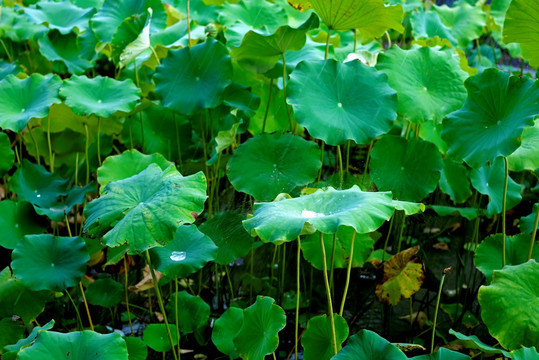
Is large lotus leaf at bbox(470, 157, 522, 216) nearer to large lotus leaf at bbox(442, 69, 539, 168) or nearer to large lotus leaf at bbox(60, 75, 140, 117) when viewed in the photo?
large lotus leaf at bbox(442, 69, 539, 168)

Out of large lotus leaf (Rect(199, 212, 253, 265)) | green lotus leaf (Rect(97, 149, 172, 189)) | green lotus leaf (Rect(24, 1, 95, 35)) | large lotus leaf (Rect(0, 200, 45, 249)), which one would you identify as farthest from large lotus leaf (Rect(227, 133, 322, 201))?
green lotus leaf (Rect(24, 1, 95, 35))

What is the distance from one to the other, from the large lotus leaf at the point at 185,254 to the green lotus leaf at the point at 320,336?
1.02 ft

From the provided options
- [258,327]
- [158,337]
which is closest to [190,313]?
[158,337]

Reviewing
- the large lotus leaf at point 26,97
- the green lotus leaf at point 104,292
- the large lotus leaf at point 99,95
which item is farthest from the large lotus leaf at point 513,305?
the large lotus leaf at point 26,97

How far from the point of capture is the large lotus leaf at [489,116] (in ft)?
4.73

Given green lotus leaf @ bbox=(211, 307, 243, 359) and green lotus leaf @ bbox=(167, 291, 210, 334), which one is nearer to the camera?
green lotus leaf @ bbox=(211, 307, 243, 359)

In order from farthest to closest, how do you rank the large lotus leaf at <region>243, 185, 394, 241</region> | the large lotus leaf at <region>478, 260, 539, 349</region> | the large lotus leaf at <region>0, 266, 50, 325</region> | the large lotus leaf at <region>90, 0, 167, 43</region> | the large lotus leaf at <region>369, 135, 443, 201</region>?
the large lotus leaf at <region>90, 0, 167, 43</region> → the large lotus leaf at <region>369, 135, 443, 201</region> → the large lotus leaf at <region>0, 266, 50, 325</region> → the large lotus leaf at <region>478, 260, 539, 349</region> → the large lotus leaf at <region>243, 185, 394, 241</region>

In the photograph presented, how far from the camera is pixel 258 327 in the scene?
1.40 meters

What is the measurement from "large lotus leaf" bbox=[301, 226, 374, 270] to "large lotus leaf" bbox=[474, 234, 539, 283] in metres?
0.32

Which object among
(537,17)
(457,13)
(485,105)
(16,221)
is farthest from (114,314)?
(457,13)

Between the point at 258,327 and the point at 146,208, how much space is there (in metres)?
0.41

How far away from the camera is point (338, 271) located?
6.93 feet

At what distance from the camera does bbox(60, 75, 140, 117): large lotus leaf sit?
70.6 inches

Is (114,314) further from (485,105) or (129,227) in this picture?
(485,105)
